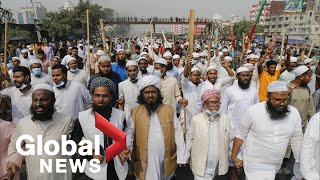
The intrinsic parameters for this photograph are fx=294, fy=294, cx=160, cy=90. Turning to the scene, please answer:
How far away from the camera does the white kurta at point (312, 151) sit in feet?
8.38

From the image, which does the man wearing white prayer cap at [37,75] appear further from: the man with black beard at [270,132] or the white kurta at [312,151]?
the white kurta at [312,151]

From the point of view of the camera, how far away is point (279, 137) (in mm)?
2893

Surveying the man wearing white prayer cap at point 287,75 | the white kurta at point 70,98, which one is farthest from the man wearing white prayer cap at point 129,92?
the man wearing white prayer cap at point 287,75

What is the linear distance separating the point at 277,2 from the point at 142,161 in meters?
134

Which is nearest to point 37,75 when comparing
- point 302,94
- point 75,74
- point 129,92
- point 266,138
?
point 75,74

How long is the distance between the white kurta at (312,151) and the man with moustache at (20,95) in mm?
3293

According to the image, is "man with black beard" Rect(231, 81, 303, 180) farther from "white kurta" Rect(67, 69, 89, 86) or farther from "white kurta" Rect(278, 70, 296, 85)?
"white kurta" Rect(67, 69, 89, 86)

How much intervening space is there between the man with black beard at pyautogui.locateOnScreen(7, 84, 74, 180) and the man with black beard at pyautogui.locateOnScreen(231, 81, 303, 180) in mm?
1830

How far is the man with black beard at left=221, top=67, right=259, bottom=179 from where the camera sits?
4305mm

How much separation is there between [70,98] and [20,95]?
0.65 metres

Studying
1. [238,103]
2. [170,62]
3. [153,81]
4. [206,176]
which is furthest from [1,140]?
[170,62]

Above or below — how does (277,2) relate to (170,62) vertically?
above

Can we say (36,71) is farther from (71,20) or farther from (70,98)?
(71,20)

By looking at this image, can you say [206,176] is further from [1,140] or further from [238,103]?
[1,140]
